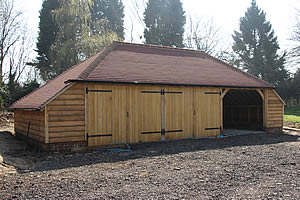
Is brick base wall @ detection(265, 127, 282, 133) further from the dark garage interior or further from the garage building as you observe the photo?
the dark garage interior

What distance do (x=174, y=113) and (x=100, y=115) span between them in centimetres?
296

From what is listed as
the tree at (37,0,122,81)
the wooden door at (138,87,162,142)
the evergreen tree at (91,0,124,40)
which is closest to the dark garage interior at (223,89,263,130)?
the wooden door at (138,87,162,142)

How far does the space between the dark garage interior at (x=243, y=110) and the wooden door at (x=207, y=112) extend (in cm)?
274

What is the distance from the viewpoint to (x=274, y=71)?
111 ft

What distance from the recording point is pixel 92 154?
812 centimetres

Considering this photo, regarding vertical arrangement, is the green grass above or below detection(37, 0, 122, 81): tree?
below

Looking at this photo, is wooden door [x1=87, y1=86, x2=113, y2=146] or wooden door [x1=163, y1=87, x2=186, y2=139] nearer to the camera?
wooden door [x1=87, y1=86, x2=113, y2=146]

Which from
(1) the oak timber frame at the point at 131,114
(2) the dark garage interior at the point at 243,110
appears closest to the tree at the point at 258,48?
(2) the dark garage interior at the point at 243,110

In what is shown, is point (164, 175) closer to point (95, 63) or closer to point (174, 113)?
point (174, 113)

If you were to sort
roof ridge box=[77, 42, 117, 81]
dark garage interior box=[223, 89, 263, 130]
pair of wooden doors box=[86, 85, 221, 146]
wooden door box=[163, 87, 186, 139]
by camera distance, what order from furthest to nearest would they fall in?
dark garage interior box=[223, 89, 263, 130] → wooden door box=[163, 87, 186, 139] → pair of wooden doors box=[86, 85, 221, 146] → roof ridge box=[77, 42, 117, 81]

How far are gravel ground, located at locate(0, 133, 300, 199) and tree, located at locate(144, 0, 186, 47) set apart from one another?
2769 cm

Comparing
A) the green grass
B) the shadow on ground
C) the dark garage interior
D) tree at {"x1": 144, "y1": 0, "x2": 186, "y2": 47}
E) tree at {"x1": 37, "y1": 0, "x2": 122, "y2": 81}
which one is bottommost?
the shadow on ground

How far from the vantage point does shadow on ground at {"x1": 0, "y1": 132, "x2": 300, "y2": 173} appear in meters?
6.80

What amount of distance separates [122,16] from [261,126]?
30.8 metres
